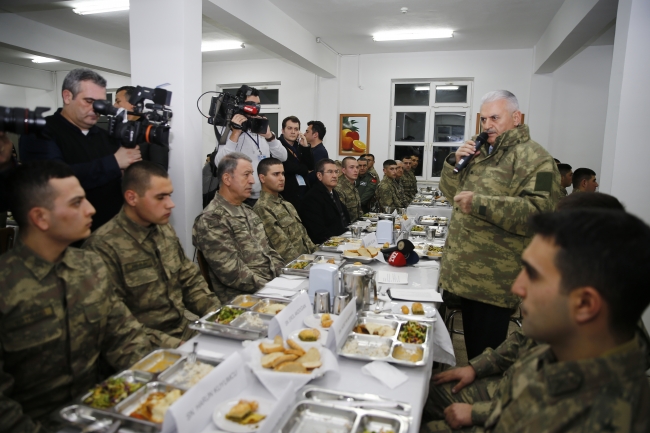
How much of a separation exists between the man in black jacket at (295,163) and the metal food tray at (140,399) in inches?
117

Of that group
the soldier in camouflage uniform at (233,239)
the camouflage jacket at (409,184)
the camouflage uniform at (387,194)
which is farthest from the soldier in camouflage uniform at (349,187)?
the soldier in camouflage uniform at (233,239)

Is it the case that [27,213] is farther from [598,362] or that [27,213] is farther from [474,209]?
[474,209]

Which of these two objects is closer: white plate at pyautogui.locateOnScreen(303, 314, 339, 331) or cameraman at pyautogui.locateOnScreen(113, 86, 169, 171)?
white plate at pyautogui.locateOnScreen(303, 314, 339, 331)

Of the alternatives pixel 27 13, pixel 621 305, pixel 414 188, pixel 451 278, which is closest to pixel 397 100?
pixel 414 188

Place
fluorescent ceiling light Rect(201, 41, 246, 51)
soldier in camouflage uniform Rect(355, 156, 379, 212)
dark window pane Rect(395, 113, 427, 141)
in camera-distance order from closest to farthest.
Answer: soldier in camouflage uniform Rect(355, 156, 379, 212) < fluorescent ceiling light Rect(201, 41, 246, 51) < dark window pane Rect(395, 113, 427, 141)

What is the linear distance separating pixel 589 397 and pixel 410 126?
25.9 ft

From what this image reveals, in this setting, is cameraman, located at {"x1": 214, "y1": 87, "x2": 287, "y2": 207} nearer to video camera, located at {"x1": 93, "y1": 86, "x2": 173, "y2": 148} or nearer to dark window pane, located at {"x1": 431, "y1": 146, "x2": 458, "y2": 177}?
video camera, located at {"x1": 93, "y1": 86, "x2": 173, "y2": 148}

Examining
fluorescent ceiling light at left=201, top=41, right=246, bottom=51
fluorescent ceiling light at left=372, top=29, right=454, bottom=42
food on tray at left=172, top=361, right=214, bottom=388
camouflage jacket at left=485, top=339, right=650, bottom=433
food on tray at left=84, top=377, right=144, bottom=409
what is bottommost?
food on tray at left=172, top=361, right=214, bottom=388

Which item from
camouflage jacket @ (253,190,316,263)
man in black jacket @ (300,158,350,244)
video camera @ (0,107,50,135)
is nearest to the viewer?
video camera @ (0,107,50,135)

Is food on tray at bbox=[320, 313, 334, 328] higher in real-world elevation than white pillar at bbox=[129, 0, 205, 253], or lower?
lower

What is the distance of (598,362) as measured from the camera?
881 mm

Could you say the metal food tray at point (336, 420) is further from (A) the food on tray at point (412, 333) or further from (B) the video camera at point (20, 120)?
(B) the video camera at point (20, 120)

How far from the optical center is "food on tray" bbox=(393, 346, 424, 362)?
151 centimetres

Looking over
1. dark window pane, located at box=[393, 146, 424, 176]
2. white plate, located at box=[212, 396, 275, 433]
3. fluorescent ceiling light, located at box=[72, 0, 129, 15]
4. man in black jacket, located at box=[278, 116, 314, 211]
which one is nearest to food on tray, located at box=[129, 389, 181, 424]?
white plate, located at box=[212, 396, 275, 433]
